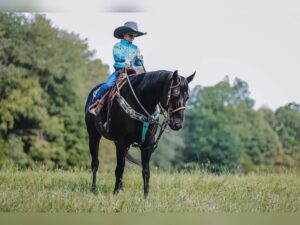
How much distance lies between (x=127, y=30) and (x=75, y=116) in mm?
4926

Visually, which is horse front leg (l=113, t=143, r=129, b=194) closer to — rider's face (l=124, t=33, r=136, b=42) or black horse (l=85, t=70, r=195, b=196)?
black horse (l=85, t=70, r=195, b=196)

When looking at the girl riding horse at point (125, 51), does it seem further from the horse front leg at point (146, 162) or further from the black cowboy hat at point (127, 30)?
the horse front leg at point (146, 162)

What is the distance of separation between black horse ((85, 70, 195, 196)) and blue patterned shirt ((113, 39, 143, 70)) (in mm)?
225

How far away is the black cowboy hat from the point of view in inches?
272

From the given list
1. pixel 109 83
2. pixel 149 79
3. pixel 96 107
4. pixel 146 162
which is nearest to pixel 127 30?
pixel 109 83

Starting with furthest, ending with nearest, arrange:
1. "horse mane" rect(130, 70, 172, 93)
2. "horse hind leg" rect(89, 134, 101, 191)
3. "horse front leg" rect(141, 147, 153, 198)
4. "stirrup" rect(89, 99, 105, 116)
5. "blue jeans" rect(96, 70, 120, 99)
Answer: "horse hind leg" rect(89, 134, 101, 191)
"stirrup" rect(89, 99, 105, 116)
"blue jeans" rect(96, 70, 120, 99)
"horse front leg" rect(141, 147, 153, 198)
"horse mane" rect(130, 70, 172, 93)

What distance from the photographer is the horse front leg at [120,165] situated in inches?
262

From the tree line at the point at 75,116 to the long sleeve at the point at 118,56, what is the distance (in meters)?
1.20

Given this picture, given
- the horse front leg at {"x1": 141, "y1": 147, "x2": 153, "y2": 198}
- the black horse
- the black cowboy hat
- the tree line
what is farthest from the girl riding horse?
the tree line

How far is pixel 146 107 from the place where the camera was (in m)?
6.55

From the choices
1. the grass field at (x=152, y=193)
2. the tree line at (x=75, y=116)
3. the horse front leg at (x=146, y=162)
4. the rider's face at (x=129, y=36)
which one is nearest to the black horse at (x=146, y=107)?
the horse front leg at (x=146, y=162)

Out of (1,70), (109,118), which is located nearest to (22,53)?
(1,70)

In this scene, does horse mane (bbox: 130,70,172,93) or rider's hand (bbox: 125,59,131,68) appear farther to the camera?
rider's hand (bbox: 125,59,131,68)

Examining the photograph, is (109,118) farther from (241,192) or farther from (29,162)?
(29,162)
